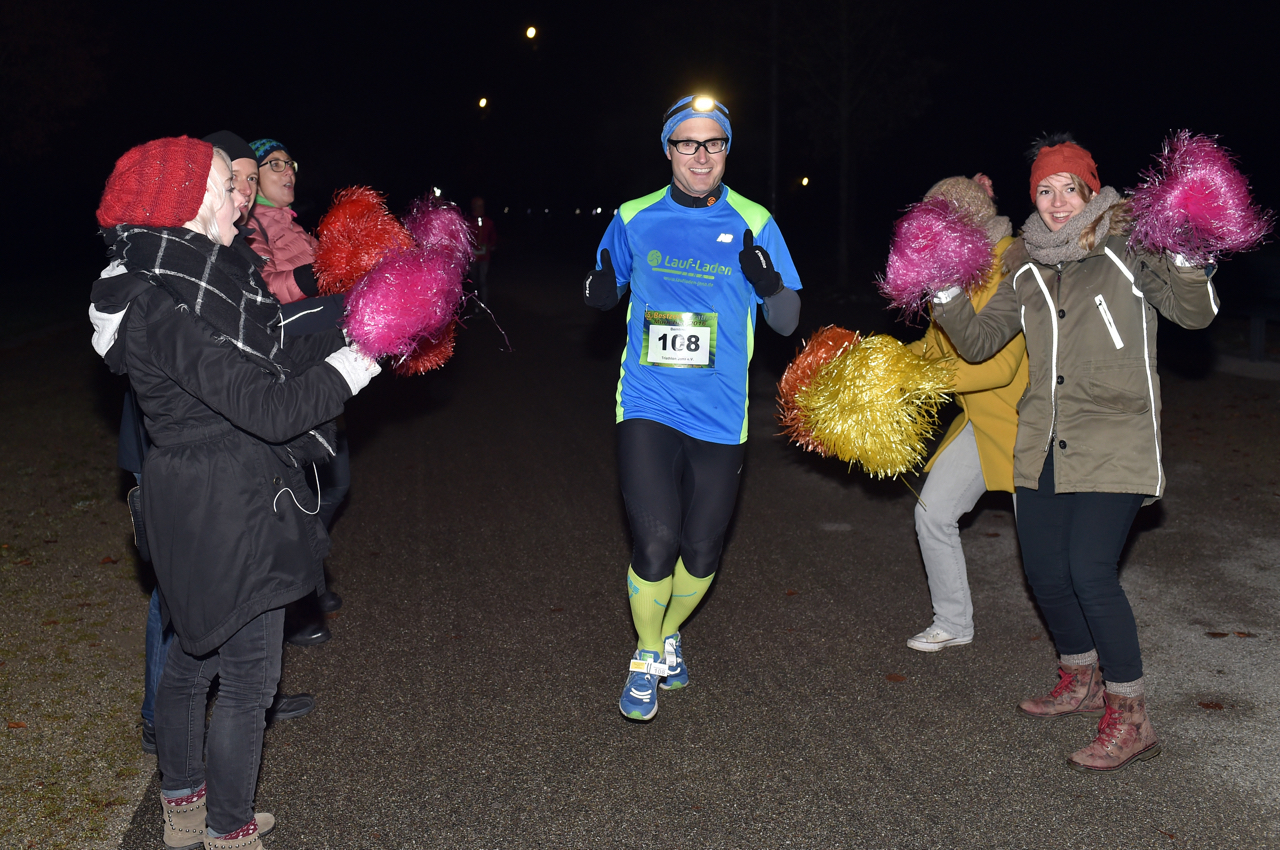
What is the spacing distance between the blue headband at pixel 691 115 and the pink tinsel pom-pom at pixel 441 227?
910 mm

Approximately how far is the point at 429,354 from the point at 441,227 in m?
0.47

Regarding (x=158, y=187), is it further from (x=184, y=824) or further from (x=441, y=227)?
(x=184, y=824)

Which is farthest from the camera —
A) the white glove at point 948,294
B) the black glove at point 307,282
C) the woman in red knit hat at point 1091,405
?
the black glove at point 307,282

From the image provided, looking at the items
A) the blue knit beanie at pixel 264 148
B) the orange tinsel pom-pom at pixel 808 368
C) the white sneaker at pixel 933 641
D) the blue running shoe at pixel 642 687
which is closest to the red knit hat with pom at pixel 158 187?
the blue knit beanie at pixel 264 148

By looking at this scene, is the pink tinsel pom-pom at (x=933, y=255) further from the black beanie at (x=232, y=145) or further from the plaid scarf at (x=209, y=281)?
the black beanie at (x=232, y=145)

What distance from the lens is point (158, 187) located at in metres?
2.86

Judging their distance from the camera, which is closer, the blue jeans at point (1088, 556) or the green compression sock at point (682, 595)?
the blue jeans at point (1088, 556)

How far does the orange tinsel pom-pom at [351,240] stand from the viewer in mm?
4188

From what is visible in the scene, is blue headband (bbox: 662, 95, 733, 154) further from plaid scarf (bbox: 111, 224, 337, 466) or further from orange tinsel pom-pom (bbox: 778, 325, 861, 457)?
plaid scarf (bbox: 111, 224, 337, 466)

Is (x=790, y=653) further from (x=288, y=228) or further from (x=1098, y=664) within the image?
(x=288, y=228)

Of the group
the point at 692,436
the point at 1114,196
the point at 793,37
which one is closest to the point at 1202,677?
the point at 1114,196

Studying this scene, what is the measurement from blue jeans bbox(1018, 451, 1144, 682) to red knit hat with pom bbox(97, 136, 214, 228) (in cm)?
296

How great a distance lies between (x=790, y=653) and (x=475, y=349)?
11.6m

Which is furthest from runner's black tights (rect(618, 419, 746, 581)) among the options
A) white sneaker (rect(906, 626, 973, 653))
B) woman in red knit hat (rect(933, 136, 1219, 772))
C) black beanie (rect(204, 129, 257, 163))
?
black beanie (rect(204, 129, 257, 163))
